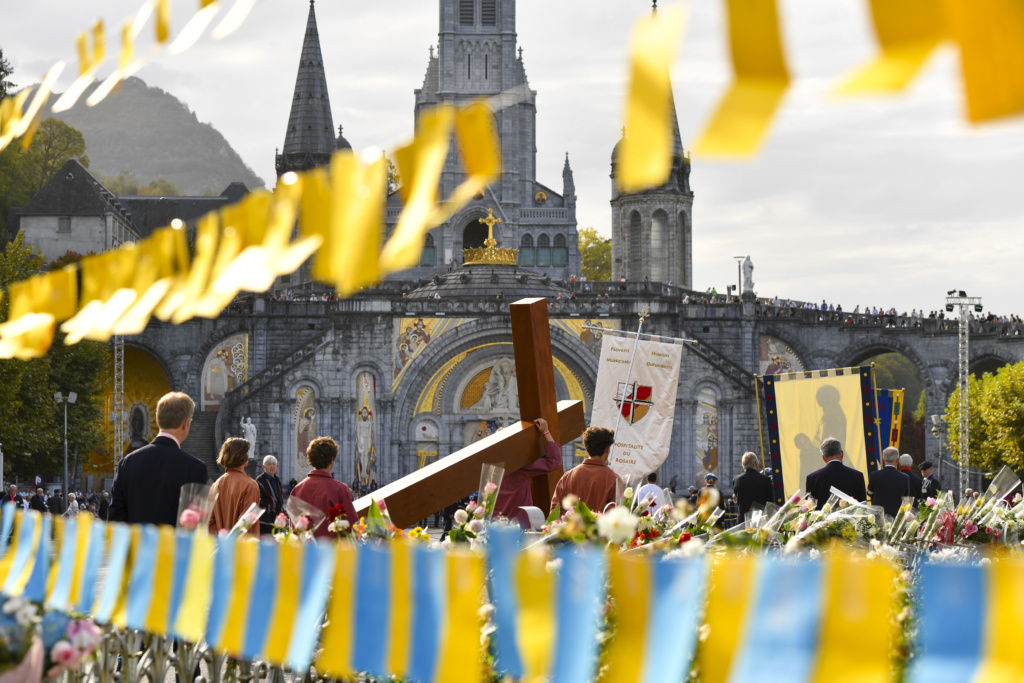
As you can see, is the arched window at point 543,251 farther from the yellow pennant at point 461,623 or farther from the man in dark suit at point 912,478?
the yellow pennant at point 461,623

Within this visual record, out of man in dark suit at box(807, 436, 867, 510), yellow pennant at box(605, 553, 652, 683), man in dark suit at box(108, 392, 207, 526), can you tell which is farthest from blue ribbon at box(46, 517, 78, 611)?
man in dark suit at box(807, 436, 867, 510)

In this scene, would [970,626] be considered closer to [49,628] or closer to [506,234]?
[49,628]

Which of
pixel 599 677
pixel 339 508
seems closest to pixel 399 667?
pixel 599 677

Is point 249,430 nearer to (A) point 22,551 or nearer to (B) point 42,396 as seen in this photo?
(B) point 42,396

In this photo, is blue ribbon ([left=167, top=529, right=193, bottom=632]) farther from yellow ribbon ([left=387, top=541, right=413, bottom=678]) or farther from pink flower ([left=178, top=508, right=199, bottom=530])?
pink flower ([left=178, top=508, right=199, bottom=530])

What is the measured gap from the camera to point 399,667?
1963 millimetres

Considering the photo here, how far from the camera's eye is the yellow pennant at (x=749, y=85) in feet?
3.70

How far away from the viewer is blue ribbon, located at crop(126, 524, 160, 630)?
276 centimetres

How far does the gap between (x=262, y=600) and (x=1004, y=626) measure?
4.77ft

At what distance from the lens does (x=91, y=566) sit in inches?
122

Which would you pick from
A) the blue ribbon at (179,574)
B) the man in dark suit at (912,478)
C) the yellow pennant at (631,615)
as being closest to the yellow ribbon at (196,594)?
the blue ribbon at (179,574)

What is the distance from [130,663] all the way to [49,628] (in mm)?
1075

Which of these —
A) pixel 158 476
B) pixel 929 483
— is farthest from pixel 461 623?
pixel 929 483

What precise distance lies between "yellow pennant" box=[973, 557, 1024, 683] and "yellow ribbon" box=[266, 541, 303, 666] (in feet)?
4.27
